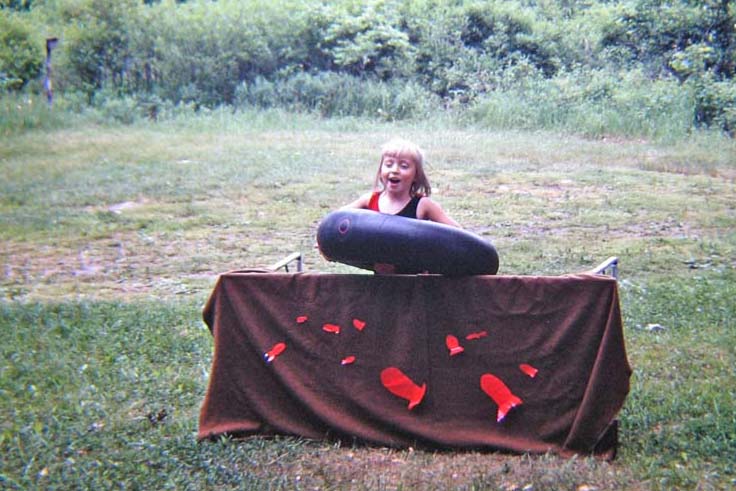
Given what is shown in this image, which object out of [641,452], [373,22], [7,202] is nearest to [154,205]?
[7,202]

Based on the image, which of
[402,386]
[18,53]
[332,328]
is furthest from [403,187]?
[18,53]

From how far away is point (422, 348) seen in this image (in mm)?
4035

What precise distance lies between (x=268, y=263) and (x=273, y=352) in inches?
165

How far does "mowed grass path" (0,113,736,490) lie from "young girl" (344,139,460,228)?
108cm

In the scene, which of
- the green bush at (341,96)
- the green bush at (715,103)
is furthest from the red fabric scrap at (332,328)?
the green bush at (341,96)

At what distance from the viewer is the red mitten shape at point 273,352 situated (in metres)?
4.14

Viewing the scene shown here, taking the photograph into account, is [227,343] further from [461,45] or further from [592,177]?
[461,45]

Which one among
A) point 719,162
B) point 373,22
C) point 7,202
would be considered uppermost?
point 373,22

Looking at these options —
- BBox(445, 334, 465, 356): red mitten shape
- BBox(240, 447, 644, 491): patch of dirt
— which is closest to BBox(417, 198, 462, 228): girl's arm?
BBox(445, 334, 465, 356): red mitten shape

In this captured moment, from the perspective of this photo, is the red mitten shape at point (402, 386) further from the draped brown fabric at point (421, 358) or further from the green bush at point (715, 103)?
the green bush at point (715, 103)

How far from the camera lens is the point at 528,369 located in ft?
13.0

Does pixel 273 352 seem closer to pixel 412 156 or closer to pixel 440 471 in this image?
pixel 440 471

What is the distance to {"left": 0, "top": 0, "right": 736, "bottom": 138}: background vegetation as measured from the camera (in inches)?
647

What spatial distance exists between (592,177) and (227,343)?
324 inches
